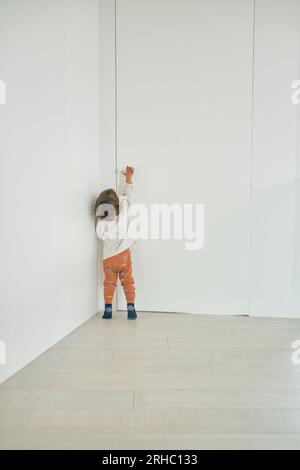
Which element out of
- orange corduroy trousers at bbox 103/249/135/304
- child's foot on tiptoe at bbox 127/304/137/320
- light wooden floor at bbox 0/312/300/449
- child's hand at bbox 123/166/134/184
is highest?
child's hand at bbox 123/166/134/184

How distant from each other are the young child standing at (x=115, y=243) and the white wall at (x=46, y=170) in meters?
0.08

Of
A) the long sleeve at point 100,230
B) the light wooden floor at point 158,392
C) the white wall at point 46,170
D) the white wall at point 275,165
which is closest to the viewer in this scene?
the light wooden floor at point 158,392

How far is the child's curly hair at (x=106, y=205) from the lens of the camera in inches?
98.9

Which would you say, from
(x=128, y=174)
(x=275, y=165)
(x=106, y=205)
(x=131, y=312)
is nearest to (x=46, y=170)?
(x=106, y=205)

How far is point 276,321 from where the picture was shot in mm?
2453

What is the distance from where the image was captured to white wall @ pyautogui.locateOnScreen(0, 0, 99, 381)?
1.65 metres

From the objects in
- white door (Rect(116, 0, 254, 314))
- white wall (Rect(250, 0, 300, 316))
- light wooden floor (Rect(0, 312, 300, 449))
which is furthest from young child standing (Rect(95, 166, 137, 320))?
white wall (Rect(250, 0, 300, 316))

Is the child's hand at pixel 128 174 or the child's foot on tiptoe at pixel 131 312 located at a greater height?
the child's hand at pixel 128 174

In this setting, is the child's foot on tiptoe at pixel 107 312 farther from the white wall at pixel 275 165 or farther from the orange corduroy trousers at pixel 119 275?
the white wall at pixel 275 165

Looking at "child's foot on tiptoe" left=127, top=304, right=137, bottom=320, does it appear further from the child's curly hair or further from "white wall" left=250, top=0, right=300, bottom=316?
"white wall" left=250, top=0, right=300, bottom=316

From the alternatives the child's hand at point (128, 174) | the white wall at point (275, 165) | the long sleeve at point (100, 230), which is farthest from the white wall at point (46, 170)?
the white wall at point (275, 165)

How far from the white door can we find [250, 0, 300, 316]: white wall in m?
0.06

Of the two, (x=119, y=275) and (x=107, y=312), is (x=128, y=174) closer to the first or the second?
(x=119, y=275)
